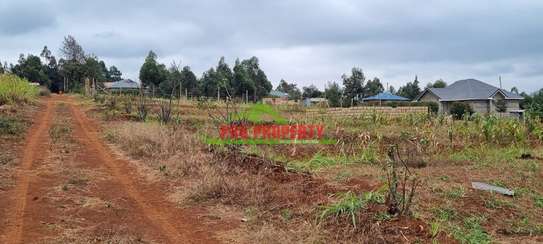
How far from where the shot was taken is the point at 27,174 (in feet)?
20.2

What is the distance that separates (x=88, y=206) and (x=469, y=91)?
36.6m

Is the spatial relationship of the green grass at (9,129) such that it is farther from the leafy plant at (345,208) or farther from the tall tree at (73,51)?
the tall tree at (73,51)

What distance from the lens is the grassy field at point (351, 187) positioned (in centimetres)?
393

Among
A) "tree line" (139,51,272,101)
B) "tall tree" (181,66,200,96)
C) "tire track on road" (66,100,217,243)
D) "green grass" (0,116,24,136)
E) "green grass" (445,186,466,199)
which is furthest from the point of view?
"tall tree" (181,66,200,96)

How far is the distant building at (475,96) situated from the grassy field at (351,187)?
87.3 ft

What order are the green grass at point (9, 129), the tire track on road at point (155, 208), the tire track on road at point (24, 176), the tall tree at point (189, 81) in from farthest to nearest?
the tall tree at point (189, 81), the green grass at point (9, 129), the tire track on road at point (155, 208), the tire track on road at point (24, 176)

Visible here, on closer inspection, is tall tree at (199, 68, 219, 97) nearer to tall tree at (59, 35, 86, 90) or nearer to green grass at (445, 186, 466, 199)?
tall tree at (59, 35, 86, 90)

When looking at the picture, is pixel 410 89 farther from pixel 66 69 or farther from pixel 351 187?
pixel 351 187

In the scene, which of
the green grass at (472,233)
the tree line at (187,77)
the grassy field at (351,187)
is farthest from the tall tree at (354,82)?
the green grass at (472,233)

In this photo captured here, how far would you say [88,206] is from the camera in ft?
15.9

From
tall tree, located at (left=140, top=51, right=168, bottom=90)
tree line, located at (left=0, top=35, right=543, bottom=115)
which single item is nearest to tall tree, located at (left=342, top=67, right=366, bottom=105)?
tree line, located at (left=0, top=35, right=543, bottom=115)

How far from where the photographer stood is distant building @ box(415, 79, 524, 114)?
1371 inches

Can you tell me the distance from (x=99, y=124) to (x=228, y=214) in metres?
9.00

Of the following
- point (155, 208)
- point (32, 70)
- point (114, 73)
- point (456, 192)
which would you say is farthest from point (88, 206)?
point (114, 73)
